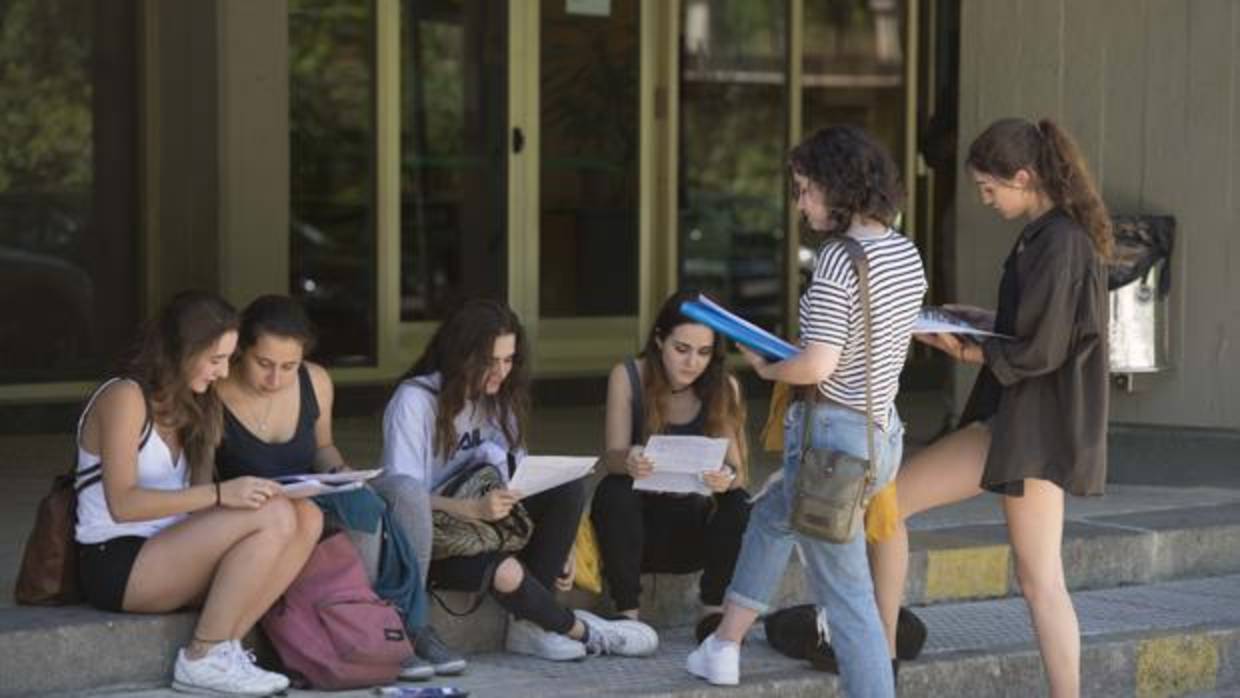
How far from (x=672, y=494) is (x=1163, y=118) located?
10.7ft

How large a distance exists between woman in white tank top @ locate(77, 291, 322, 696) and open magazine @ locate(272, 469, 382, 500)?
0.12ft

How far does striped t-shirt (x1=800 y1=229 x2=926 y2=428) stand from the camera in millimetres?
6023

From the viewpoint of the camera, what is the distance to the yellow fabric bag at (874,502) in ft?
21.2

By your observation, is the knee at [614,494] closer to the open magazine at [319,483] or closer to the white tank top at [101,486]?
the open magazine at [319,483]

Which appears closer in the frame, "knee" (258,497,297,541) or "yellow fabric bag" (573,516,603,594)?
"knee" (258,497,297,541)

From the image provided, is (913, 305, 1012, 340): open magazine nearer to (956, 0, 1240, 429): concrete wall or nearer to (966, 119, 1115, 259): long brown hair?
(966, 119, 1115, 259): long brown hair

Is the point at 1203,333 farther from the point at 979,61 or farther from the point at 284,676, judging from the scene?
the point at 284,676

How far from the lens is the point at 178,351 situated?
244 inches

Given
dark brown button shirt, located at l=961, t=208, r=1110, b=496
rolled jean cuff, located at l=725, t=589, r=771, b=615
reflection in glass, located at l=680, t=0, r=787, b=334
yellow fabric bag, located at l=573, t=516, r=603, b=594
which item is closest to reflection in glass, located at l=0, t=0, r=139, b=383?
reflection in glass, located at l=680, t=0, r=787, b=334

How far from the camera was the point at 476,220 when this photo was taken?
466 inches

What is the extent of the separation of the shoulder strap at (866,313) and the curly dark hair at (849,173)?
0.09 metres

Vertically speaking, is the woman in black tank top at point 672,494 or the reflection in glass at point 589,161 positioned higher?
the reflection in glass at point 589,161

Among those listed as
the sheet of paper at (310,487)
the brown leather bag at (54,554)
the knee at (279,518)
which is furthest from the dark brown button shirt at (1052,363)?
the brown leather bag at (54,554)

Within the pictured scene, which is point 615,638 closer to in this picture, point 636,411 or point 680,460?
point 680,460
